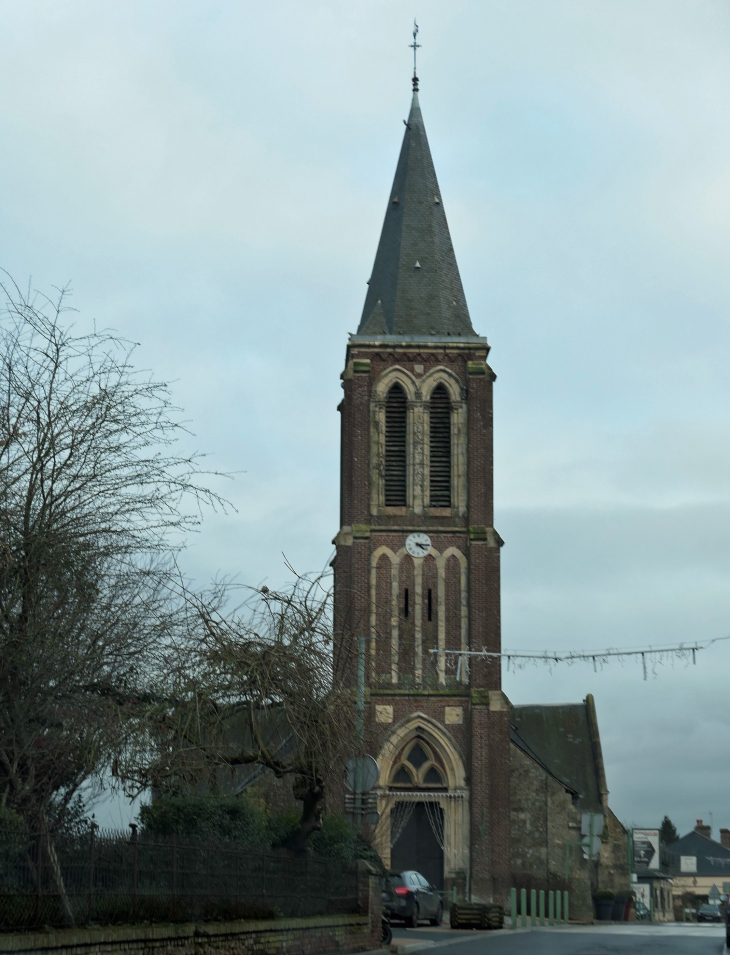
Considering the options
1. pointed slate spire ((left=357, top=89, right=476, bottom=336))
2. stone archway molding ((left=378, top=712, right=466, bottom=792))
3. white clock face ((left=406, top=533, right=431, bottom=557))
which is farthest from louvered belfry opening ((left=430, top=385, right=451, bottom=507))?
stone archway molding ((left=378, top=712, right=466, bottom=792))

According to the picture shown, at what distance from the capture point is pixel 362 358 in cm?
4538

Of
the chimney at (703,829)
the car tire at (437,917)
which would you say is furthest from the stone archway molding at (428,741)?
the chimney at (703,829)

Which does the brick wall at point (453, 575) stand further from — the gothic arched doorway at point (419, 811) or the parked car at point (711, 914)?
the parked car at point (711, 914)

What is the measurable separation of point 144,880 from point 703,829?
135447 millimetres

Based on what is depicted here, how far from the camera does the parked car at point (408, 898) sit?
2989 cm

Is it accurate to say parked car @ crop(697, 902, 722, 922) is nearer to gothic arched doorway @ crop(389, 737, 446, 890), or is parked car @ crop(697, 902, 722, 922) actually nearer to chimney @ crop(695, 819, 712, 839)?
gothic arched doorway @ crop(389, 737, 446, 890)

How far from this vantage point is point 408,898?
30438mm

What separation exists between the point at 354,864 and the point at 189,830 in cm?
435

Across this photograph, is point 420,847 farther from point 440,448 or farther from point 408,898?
point 440,448

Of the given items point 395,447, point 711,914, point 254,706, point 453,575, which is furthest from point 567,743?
point 254,706

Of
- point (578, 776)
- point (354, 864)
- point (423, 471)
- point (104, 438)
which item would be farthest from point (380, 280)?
point (104, 438)

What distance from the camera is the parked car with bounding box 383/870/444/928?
29.9 m

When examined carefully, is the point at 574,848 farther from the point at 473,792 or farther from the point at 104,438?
the point at 104,438

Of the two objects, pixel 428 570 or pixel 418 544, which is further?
pixel 418 544
